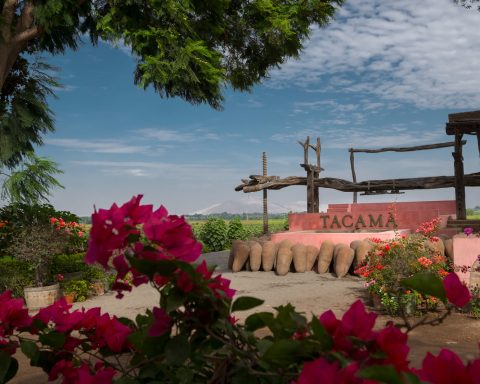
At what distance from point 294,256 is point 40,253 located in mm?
6317

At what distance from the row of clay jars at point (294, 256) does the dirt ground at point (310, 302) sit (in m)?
0.29

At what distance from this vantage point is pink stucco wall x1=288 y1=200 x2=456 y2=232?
15141 millimetres

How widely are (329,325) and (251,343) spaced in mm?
220

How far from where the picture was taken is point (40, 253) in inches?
349

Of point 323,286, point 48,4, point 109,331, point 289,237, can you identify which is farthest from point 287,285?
point 109,331

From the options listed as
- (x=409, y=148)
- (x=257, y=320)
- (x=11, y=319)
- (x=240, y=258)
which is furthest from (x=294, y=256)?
(x=257, y=320)

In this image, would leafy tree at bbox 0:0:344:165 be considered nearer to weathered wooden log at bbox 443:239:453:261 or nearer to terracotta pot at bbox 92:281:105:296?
terracotta pot at bbox 92:281:105:296

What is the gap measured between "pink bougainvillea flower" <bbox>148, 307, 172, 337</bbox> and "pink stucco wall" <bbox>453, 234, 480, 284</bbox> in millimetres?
8223

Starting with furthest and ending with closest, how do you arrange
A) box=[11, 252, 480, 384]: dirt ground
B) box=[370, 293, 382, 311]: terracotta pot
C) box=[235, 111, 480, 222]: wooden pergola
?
box=[235, 111, 480, 222]: wooden pergola, box=[370, 293, 382, 311]: terracotta pot, box=[11, 252, 480, 384]: dirt ground

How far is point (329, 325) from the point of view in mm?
1062

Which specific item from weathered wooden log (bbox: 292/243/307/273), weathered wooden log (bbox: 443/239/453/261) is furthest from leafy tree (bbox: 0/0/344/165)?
weathered wooden log (bbox: 443/239/453/261)

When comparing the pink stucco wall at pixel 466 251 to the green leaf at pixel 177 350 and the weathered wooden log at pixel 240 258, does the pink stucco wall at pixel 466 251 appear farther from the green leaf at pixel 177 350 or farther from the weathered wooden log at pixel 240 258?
the green leaf at pixel 177 350

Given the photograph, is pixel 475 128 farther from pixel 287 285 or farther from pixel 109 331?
pixel 109 331

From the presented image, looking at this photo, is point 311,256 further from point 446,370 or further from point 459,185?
point 446,370
